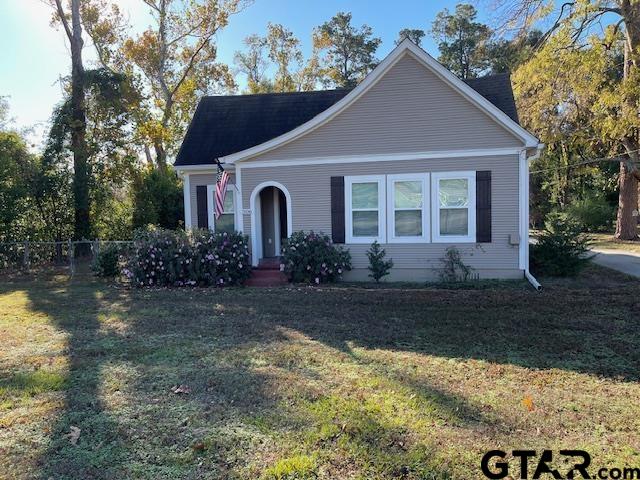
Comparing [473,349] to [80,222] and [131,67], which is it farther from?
[131,67]

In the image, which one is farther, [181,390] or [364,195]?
[364,195]

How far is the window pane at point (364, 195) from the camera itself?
10.5 meters

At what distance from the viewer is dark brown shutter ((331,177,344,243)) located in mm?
10609

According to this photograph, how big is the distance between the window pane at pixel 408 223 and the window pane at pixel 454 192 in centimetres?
61

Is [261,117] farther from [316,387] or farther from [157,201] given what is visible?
[316,387]

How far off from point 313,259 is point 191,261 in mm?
2703

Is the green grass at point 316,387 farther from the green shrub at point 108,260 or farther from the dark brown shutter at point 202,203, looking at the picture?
the dark brown shutter at point 202,203

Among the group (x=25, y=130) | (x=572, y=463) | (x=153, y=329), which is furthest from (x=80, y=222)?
(x=572, y=463)

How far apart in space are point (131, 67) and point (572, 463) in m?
28.2

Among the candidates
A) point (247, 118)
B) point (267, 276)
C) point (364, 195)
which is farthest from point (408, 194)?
point (247, 118)

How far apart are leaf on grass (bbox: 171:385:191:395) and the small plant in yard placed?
251 inches

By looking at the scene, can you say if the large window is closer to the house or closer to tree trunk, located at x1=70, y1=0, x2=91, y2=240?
the house

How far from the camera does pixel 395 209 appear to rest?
1045cm

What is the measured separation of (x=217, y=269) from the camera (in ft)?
33.9
